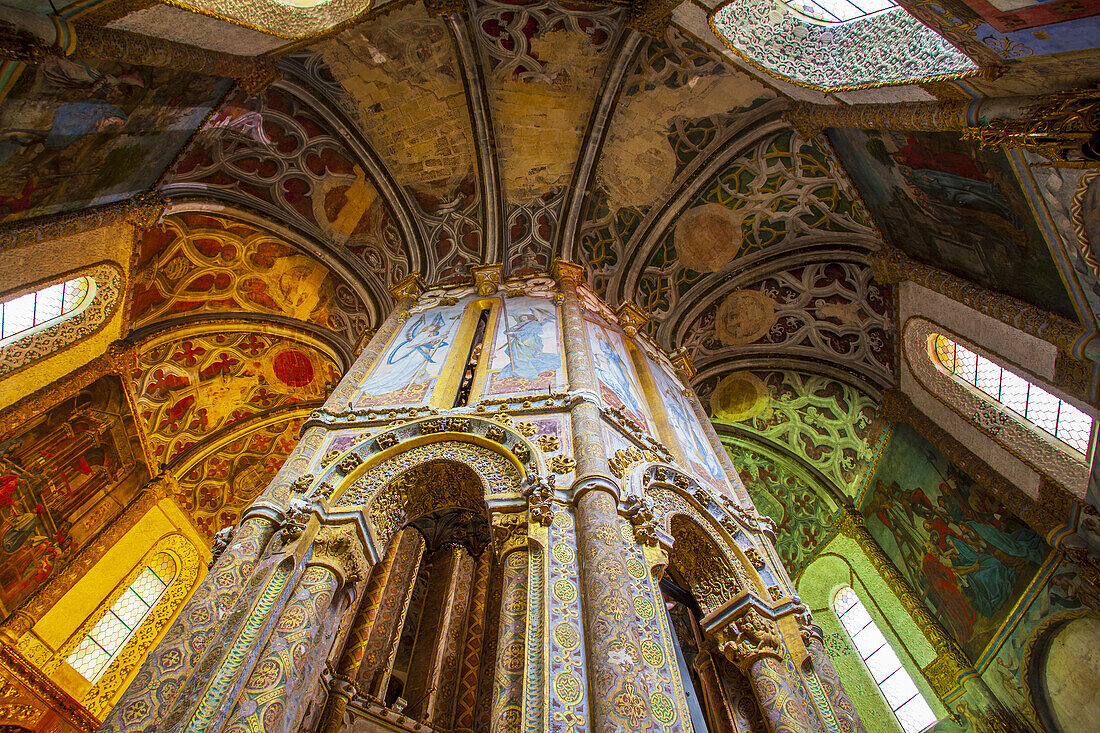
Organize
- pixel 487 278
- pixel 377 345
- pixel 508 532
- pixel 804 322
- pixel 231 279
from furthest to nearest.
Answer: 1. pixel 804 322
2. pixel 231 279
3. pixel 487 278
4. pixel 377 345
5. pixel 508 532

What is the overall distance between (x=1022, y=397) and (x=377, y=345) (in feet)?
27.6

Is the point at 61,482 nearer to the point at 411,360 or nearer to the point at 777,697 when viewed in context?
the point at 411,360

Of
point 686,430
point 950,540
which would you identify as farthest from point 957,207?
point 950,540

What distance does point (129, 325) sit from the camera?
1082 centimetres

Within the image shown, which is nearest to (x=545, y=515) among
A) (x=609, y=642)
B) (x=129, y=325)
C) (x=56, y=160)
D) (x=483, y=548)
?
(x=609, y=642)

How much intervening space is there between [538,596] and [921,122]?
227 inches

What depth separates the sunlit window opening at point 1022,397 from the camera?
6973 mm

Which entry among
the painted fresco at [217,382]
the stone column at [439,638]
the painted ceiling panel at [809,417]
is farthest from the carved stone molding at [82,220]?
the painted ceiling panel at [809,417]

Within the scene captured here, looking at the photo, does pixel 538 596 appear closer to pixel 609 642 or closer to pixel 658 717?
pixel 609 642

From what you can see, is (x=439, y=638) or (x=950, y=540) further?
(x=950, y=540)

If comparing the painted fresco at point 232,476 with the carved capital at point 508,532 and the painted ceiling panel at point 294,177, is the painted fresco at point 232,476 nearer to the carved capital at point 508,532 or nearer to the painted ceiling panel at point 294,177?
the painted ceiling panel at point 294,177

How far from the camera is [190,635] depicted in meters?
4.02

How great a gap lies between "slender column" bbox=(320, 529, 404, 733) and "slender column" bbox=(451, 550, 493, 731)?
1.38 m

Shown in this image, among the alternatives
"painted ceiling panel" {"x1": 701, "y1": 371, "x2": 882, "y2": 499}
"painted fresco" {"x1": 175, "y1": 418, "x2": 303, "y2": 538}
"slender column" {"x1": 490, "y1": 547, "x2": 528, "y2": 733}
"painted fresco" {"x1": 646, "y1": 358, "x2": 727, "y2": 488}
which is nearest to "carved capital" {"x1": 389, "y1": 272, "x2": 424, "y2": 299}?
"painted fresco" {"x1": 646, "y1": 358, "x2": 727, "y2": 488}
